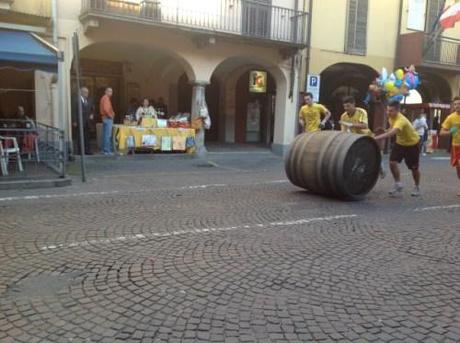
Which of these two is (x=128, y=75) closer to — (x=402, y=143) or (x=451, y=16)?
(x=451, y=16)

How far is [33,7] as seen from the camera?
1191 centimetres

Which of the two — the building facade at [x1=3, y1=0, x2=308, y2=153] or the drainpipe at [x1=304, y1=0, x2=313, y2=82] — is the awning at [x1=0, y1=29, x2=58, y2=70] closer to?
the building facade at [x1=3, y1=0, x2=308, y2=153]

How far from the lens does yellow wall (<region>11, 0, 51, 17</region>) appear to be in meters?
11.6

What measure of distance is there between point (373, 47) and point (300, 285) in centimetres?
1562

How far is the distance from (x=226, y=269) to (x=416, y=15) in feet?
57.7

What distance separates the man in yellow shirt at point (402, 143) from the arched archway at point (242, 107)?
1092cm

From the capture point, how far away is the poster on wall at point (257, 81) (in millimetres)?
19594

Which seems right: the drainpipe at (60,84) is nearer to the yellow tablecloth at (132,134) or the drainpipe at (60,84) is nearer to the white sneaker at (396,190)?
the yellow tablecloth at (132,134)

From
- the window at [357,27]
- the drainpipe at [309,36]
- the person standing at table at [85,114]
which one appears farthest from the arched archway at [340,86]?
the person standing at table at [85,114]

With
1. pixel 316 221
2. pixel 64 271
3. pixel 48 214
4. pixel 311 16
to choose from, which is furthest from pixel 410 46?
pixel 64 271

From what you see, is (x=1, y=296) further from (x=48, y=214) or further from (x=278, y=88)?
(x=278, y=88)

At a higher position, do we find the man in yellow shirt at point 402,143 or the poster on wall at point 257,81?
the poster on wall at point 257,81

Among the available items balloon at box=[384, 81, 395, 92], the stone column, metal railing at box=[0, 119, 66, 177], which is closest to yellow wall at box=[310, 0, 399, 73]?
balloon at box=[384, 81, 395, 92]

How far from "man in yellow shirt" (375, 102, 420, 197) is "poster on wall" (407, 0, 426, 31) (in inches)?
475
